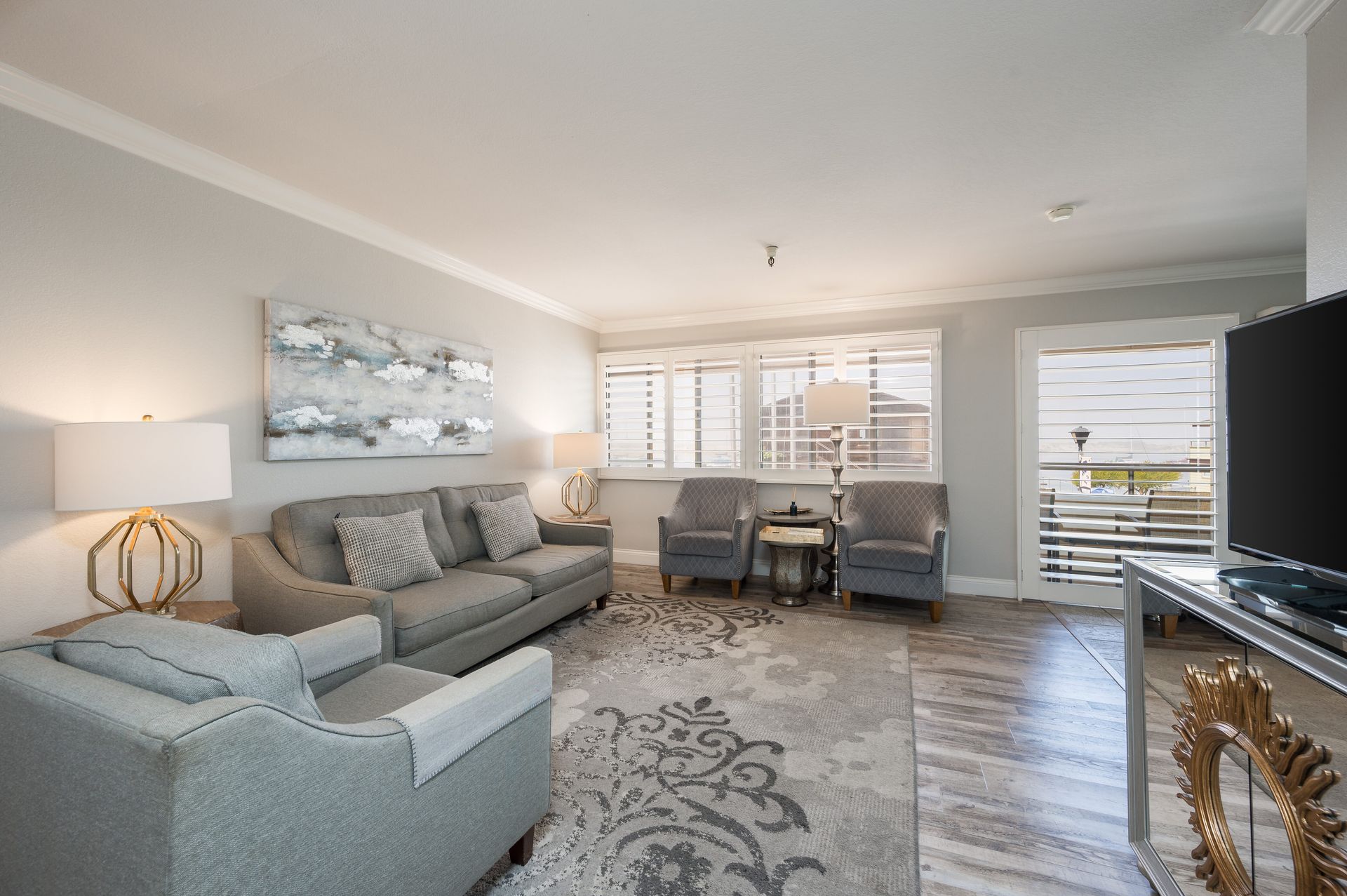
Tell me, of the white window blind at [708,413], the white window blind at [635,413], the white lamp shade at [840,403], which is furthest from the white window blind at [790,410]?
the white window blind at [635,413]

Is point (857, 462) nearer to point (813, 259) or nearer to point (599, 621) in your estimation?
point (813, 259)

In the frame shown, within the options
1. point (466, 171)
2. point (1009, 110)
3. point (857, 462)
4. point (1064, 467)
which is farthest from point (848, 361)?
point (466, 171)

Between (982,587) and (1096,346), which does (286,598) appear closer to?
(982,587)

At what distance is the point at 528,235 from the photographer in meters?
3.59

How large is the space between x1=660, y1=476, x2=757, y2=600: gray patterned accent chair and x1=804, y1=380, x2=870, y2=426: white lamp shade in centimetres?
97

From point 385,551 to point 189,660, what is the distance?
6.50 feet

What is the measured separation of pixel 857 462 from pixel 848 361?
0.87 m

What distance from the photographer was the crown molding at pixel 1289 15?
5.37ft

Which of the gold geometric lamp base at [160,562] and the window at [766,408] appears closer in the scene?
the gold geometric lamp base at [160,562]

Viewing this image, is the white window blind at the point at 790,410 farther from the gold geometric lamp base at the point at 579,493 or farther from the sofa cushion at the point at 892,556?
the gold geometric lamp base at the point at 579,493

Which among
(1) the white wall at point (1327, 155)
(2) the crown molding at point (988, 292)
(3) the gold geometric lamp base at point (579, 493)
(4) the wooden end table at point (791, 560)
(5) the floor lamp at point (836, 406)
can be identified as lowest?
(4) the wooden end table at point (791, 560)

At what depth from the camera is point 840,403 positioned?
4.55m

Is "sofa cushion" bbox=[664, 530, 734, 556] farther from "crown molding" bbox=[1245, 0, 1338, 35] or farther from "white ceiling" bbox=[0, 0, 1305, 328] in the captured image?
"crown molding" bbox=[1245, 0, 1338, 35]

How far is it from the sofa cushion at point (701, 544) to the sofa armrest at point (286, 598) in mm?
2445
